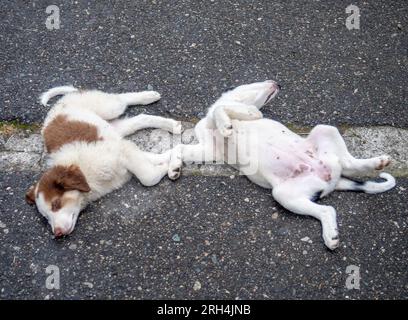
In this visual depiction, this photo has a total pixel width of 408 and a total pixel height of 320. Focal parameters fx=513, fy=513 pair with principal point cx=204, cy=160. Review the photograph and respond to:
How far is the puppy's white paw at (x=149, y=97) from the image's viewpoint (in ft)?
13.2

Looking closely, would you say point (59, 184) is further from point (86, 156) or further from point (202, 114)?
point (202, 114)

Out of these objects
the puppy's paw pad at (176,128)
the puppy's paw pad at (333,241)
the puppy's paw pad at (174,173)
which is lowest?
the puppy's paw pad at (333,241)

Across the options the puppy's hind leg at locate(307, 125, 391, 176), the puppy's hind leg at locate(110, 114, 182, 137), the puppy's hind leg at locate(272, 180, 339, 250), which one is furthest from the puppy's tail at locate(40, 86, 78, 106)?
the puppy's hind leg at locate(307, 125, 391, 176)

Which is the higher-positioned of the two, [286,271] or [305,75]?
[305,75]

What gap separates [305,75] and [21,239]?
254 cm

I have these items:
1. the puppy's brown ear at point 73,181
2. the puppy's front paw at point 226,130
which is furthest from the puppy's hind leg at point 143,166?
the puppy's front paw at point 226,130

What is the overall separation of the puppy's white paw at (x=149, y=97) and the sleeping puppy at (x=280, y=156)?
1.62 feet

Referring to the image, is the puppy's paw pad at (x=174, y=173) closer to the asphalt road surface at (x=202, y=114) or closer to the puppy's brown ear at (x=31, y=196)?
the asphalt road surface at (x=202, y=114)

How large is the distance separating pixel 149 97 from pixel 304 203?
1.52 metres

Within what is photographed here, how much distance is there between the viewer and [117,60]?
14.5 feet

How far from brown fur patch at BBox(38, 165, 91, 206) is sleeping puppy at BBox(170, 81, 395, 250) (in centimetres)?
66

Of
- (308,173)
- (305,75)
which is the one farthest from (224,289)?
(305,75)

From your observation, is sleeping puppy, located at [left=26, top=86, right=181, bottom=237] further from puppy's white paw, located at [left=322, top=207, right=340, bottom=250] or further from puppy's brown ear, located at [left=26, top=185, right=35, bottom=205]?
puppy's white paw, located at [left=322, top=207, right=340, bottom=250]
